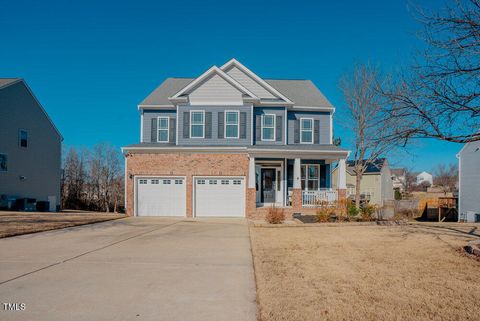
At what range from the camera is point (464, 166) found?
948 inches

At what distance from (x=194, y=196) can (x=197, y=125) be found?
4.31 m

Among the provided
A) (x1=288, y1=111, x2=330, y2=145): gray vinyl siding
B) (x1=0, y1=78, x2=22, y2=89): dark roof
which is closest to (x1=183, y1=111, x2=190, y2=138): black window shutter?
(x1=288, y1=111, x2=330, y2=145): gray vinyl siding

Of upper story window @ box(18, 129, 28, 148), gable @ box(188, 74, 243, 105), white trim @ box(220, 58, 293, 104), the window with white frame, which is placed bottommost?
the window with white frame

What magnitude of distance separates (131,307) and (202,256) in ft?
10.8

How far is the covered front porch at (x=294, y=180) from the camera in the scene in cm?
1736

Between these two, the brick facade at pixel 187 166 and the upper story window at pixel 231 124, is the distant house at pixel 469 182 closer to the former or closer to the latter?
the brick facade at pixel 187 166

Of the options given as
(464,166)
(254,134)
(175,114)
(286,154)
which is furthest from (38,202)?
(464,166)

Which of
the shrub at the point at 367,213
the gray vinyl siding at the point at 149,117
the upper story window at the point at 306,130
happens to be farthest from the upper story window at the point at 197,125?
the shrub at the point at 367,213

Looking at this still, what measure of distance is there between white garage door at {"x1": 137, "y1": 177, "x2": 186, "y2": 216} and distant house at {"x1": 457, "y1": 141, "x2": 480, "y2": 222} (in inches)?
820

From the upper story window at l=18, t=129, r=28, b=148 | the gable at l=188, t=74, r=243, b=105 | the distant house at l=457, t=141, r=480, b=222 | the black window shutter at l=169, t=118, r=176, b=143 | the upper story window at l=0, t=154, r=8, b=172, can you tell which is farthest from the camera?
the upper story window at l=18, t=129, r=28, b=148

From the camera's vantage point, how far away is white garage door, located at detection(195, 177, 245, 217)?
1755 cm

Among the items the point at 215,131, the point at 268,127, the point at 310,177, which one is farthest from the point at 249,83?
the point at 310,177

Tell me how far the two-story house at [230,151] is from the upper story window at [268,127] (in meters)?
0.06

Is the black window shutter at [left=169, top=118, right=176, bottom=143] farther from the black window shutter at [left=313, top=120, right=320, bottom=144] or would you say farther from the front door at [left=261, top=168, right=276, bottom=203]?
the black window shutter at [left=313, top=120, right=320, bottom=144]
